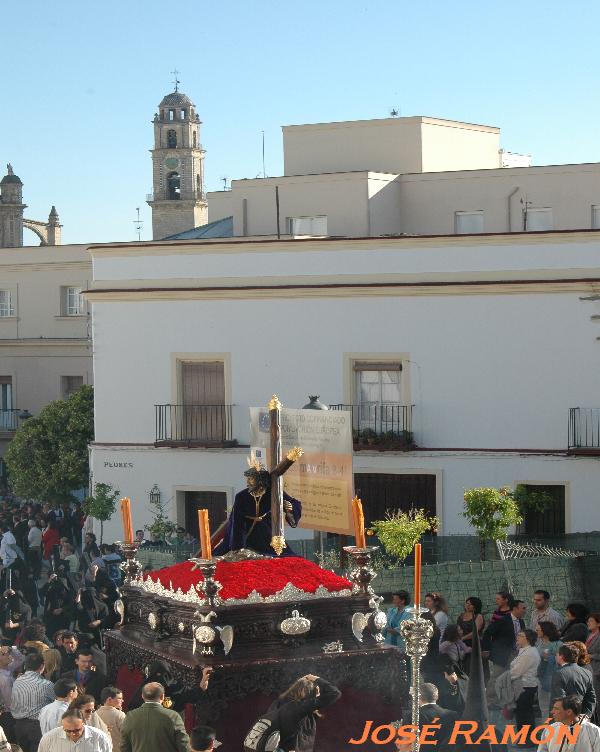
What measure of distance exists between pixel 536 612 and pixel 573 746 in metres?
5.68

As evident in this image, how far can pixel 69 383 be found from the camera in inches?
1802

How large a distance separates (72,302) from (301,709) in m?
36.4

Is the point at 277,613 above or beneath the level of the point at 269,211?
beneath

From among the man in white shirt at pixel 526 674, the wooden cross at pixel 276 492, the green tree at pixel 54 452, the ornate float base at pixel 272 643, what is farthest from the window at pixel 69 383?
the ornate float base at pixel 272 643

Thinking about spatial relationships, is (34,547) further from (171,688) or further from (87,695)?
(87,695)

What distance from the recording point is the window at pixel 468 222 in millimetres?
34969

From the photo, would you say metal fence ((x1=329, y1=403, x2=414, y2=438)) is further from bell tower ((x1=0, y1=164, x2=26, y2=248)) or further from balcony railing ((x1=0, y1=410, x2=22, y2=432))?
bell tower ((x1=0, y1=164, x2=26, y2=248))

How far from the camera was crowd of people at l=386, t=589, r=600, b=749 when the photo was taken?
12.1 metres

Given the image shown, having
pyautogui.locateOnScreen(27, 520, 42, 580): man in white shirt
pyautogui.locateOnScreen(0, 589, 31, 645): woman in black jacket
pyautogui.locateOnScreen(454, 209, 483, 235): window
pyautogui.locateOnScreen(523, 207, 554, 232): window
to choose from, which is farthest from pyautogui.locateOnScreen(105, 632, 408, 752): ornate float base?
pyautogui.locateOnScreen(523, 207, 554, 232): window

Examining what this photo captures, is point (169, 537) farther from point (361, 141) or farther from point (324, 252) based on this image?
point (361, 141)

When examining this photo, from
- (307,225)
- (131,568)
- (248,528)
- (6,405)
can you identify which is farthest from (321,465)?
(6,405)

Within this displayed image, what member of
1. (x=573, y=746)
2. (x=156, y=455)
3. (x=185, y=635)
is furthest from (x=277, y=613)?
(x=156, y=455)

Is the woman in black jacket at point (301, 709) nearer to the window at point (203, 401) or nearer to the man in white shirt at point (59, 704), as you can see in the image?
the man in white shirt at point (59, 704)

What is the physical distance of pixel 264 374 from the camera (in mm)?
27375
